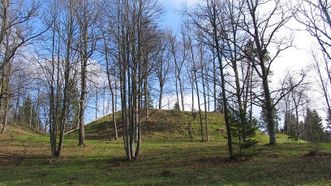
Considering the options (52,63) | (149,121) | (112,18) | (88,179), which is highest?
(112,18)

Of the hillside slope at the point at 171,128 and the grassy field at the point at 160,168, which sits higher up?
the hillside slope at the point at 171,128

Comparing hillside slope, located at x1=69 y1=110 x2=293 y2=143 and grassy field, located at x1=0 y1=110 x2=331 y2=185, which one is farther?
hillside slope, located at x1=69 y1=110 x2=293 y2=143

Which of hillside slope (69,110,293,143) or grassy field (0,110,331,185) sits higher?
hillside slope (69,110,293,143)

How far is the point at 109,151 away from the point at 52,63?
743 cm

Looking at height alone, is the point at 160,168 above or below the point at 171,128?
below

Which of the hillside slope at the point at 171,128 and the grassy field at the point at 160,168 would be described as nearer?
the grassy field at the point at 160,168

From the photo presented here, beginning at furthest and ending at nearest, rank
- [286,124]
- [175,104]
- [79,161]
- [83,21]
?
[286,124], [175,104], [83,21], [79,161]

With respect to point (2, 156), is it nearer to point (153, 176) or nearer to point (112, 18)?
point (112, 18)

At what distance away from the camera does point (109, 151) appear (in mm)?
27750

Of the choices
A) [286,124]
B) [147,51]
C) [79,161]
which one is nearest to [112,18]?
[147,51]

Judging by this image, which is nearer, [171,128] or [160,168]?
[160,168]

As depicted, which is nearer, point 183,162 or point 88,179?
point 88,179

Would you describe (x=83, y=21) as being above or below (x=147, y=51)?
above

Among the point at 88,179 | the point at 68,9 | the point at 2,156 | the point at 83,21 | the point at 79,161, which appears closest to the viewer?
the point at 88,179
